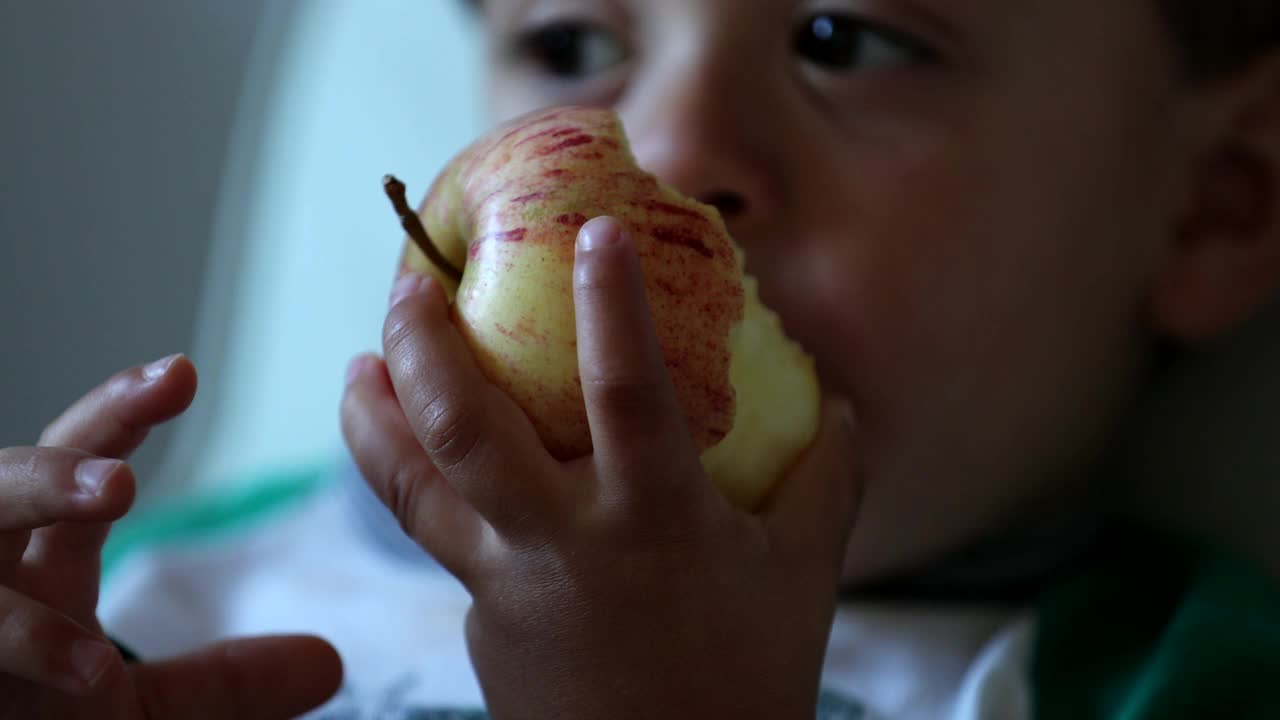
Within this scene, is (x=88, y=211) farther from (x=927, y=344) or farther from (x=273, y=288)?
(x=927, y=344)

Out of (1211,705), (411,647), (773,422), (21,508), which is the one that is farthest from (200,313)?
(1211,705)

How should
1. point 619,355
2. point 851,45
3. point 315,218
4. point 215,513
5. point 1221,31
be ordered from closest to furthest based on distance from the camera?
point 619,355 < point 851,45 < point 1221,31 < point 215,513 < point 315,218

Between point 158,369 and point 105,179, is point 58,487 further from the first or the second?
point 105,179

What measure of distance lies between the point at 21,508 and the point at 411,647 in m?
0.44

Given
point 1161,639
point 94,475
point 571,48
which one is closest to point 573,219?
point 94,475

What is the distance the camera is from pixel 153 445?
4.85ft

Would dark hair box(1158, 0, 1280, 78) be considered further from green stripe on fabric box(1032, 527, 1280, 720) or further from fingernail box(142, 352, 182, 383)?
fingernail box(142, 352, 182, 383)

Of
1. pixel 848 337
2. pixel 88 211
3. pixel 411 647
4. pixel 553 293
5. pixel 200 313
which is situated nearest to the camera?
pixel 553 293

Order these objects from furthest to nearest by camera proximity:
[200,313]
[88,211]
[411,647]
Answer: [200,313] → [88,211] → [411,647]

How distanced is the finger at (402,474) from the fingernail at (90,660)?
15 cm

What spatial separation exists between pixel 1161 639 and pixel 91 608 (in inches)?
28.5

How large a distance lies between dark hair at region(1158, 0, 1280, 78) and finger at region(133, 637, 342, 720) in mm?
765

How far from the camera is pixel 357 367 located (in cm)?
62

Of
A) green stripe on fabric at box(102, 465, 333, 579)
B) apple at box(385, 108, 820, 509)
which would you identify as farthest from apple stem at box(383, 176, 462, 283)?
green stripe on fabric at box(102, 465, 333, 579)
